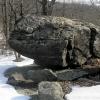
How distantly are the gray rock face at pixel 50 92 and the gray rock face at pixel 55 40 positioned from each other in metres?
1.60

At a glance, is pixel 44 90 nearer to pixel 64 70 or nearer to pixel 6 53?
pixel 64 70

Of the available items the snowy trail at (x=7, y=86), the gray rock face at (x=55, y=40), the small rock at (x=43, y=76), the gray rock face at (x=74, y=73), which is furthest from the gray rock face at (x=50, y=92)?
the gray rock face at (x=55, y=40)

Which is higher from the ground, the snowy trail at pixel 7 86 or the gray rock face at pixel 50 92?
the gray rock face at pixel 50 92

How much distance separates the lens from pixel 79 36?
10000 mm

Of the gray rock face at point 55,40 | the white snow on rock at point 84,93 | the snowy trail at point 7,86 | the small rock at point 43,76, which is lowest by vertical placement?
the snowy trail at point 7,86

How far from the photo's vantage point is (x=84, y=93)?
27.6ft

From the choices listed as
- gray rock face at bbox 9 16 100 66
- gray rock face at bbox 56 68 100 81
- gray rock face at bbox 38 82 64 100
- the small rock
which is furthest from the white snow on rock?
gray rock face at bbox 9 16 100 66

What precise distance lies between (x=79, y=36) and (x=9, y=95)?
9.73ft

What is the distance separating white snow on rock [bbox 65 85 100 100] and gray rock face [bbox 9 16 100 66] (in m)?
1.31

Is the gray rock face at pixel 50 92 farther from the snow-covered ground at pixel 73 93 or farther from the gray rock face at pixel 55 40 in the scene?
the gray rock face at pixel 55 40

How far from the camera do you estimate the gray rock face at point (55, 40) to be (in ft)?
31.9

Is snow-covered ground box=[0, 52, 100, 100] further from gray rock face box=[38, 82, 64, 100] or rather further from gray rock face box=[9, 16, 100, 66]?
gray rock face box=[9, 16, 100, 66]

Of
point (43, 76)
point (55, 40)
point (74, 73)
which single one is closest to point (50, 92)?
point (43, 76)

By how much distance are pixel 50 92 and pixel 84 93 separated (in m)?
0.99
